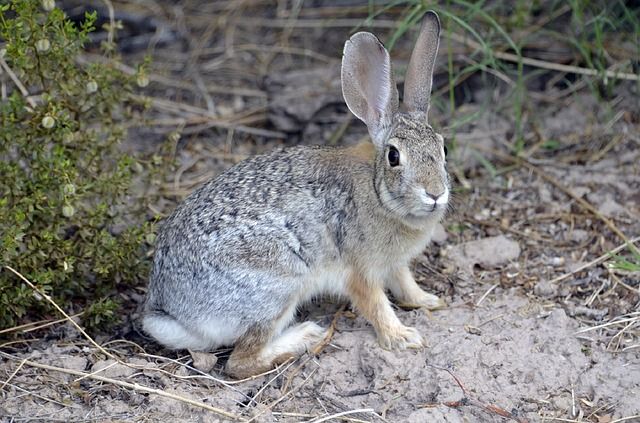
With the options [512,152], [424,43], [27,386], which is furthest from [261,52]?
[27,386]

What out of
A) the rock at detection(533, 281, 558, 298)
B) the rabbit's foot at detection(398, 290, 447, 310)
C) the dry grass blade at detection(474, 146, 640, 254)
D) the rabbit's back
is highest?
the rabbit's back

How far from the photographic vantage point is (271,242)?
5.00 metres

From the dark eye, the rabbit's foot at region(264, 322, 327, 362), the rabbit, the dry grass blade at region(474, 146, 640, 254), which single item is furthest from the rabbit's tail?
the dry grass blade at region(474, 146, 640, 254)

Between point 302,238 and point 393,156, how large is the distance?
0.69m

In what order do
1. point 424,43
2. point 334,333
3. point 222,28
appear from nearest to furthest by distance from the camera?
point 424,43 → point 334,333 → point 222,28

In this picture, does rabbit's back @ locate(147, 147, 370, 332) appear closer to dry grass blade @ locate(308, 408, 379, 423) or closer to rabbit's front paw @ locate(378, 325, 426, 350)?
rabbit's front paw @ locate(378, 325, 426, 350)

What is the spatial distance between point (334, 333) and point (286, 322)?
0.34 meters

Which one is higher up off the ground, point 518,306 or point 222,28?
point 222,28

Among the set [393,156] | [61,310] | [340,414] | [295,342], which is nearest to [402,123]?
[393,156]

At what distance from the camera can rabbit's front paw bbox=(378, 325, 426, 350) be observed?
511 centimetres

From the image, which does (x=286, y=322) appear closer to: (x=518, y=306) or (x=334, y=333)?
(x=334, y=333)

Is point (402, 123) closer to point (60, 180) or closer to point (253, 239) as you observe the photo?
point (253, 239)

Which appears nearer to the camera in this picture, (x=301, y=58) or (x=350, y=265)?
(x=350, y=265)

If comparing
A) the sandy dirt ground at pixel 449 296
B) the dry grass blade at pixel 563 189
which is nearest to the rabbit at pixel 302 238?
the sandy dirt ground at pixel 449 296
